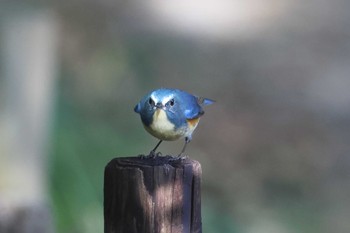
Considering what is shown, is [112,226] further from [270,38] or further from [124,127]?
[270,38]

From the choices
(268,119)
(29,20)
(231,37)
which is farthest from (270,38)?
(29,20)

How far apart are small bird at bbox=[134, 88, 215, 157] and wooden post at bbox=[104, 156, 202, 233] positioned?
34cm

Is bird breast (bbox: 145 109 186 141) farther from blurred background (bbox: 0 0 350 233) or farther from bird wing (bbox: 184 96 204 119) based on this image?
blurred background (bbox: 0 0 350 233)

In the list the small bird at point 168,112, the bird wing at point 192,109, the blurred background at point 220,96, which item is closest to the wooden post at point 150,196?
the small bird at point 168,112

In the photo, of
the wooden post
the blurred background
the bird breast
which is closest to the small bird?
the bird breast

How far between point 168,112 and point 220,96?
669 cm

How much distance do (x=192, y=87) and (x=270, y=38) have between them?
147 cm

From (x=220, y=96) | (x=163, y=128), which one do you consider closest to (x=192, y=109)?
(x=163, y=128)

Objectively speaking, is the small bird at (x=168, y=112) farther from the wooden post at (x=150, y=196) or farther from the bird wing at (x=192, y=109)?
the wooden post at (x=150, y=196)

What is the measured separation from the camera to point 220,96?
912 cm

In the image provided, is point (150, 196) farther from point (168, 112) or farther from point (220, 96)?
point (220, 96)

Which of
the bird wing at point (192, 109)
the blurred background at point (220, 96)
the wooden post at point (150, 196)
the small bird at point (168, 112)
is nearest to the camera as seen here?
the wooden post at point (150, 196)

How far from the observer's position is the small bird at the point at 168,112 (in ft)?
7.94

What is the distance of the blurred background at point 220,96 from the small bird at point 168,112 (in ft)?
12.0
